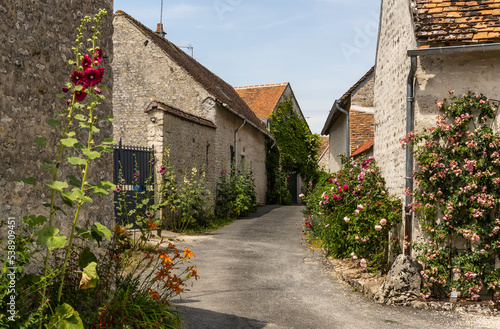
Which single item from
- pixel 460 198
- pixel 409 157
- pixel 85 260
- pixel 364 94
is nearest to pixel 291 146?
pixel 364 94

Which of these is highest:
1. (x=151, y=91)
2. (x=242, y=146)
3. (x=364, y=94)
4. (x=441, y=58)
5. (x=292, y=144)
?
(x=151, y=91)

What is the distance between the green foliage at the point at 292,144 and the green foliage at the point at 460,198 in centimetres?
1761

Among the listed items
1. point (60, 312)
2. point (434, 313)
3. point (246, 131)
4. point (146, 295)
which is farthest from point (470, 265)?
point (246, 131)

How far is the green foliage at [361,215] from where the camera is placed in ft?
22.4

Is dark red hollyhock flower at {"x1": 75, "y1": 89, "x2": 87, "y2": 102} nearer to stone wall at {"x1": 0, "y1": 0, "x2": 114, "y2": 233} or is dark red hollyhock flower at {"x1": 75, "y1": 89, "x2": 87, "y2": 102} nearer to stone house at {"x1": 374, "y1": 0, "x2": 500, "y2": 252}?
stone wall at {"x1": 0, "y1": 0, "x2": 114, "y2": 233}

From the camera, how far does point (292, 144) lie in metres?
25.0

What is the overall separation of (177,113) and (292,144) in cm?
1355

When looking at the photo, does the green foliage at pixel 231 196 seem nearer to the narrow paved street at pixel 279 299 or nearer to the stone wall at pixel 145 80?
the stone wall at pixel 145 80

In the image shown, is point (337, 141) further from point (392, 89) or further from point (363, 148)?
point (392, 89)

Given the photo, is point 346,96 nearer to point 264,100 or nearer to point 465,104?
point 465,104

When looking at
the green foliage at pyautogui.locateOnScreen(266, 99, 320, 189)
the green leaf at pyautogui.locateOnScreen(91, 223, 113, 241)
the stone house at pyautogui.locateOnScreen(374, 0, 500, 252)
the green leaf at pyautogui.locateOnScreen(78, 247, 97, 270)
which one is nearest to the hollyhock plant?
the green leaf at pyautogui.locateOnScreen(91, 223, 113, 241)

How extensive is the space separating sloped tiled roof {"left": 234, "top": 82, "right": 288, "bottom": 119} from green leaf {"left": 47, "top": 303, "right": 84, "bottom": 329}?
71.2 feet

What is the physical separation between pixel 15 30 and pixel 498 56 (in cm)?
575

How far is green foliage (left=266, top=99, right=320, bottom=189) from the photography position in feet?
80.7
